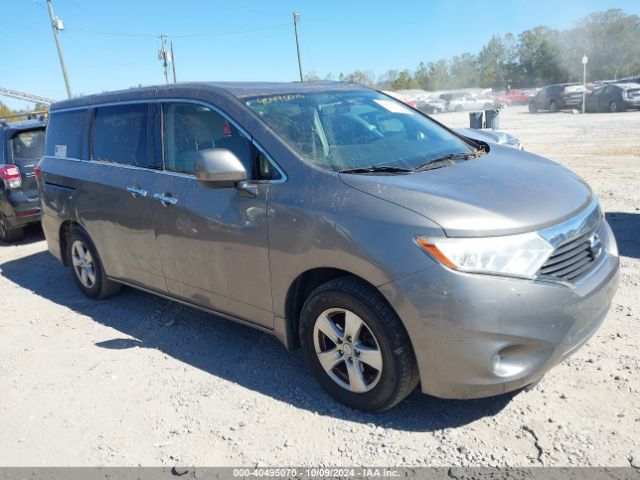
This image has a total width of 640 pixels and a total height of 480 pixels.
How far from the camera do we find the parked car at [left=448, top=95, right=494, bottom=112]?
150 feet

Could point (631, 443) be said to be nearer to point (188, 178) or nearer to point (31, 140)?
point (188, 178)

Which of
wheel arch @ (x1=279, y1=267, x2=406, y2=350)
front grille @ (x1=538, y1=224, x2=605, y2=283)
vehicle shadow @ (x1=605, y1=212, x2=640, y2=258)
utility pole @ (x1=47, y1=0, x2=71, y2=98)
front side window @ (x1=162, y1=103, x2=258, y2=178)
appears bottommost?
vehicle shadow @ (x1=605, y1=212, x2=640, y2=258)

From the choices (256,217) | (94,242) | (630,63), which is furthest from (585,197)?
(630,63)

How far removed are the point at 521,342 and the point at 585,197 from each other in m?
1.09

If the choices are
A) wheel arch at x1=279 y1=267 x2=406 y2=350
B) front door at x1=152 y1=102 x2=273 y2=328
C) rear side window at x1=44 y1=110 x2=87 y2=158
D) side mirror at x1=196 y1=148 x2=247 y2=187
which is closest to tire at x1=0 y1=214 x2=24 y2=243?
rear side window at x1=44 y1=110 x2=87 y2=158

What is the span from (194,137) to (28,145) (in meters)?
5.31

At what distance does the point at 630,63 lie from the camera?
2822 inches

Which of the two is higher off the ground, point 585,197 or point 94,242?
point 585,197

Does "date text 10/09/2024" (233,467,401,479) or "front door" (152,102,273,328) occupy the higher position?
"front door" (152,102,273,328)

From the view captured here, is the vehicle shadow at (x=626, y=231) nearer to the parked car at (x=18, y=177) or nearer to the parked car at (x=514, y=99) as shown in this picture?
the parked car at (x=18, y=177)

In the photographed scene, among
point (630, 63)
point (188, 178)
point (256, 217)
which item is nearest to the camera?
point (256, 217)

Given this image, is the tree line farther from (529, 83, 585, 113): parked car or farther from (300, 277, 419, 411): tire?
(300, 277, 419, 411): tire

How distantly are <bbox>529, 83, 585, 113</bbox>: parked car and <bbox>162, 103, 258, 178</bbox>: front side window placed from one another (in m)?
29.1

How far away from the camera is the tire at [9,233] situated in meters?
7.95
